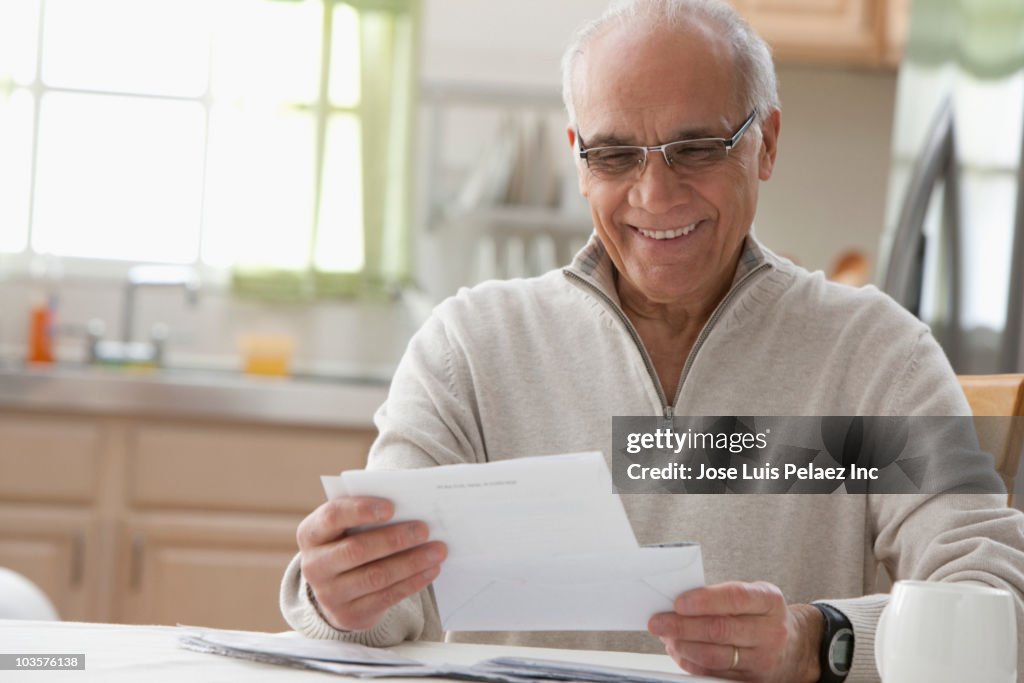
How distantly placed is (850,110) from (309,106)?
1.58m

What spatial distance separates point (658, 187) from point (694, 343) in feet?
0.60

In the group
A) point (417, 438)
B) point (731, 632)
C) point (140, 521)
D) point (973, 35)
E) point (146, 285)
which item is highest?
point (973, 35)

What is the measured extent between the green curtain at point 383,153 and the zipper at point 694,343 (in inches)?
92.9

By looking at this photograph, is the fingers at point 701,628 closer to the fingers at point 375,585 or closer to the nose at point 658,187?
the fingers at point 375,585

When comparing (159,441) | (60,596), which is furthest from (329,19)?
(60,596)

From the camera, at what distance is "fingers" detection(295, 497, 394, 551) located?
2.95 feet

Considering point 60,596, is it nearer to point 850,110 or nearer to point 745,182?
point 745,182

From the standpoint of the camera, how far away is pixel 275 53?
3656 mm

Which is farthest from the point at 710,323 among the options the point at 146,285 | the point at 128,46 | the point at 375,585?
the point at 128,46

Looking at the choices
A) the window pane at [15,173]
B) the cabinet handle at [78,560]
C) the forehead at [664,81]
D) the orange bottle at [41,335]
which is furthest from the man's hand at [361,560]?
the window pane at [15,173]

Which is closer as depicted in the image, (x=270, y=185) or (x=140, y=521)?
(x=140, y=521)

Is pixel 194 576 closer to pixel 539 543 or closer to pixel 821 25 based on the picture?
pixel 821 25

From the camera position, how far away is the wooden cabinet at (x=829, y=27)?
3.10m

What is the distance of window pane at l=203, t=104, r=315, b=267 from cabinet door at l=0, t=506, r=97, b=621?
105 centimetres
